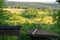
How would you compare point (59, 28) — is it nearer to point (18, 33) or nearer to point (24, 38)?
point (24, 38)

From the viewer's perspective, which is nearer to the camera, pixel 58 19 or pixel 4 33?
pixel 4 33

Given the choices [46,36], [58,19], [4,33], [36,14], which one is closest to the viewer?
[4,33]

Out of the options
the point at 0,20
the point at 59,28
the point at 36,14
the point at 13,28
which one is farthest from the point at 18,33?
the point at 36,14

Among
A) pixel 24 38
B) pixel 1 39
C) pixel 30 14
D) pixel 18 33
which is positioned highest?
pixel 18 33

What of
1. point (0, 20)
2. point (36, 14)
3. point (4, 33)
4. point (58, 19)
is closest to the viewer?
point (4, 33)

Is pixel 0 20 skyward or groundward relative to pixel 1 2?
groundward

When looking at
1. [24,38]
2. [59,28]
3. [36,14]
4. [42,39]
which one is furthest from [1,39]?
[36,14]

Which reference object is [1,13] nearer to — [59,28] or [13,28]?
[59,28]

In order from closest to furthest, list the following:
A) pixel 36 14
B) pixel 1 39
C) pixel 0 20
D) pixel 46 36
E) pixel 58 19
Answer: pixel 1 39 → pixel 46 36 → pixel 0 20 → pixel 58 19 → pixel 36 14

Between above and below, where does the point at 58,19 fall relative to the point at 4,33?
below
